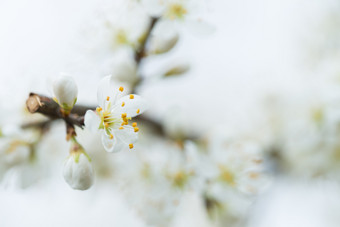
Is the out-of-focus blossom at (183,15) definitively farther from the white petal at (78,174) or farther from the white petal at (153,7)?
the white petal at (78,174)

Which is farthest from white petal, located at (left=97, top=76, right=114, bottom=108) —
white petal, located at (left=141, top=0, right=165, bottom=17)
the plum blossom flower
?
white petal, located at (left=141, top=0, right=165, bottom=17)

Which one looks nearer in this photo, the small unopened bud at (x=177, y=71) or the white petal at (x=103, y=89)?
the white petal at (x=103, y=89)

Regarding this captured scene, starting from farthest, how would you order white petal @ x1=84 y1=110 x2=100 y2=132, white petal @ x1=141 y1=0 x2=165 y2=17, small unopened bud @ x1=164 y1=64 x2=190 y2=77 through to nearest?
small unopened bud @ x1=164 y1=64 x2=190 y2=77
white petal @ x1=141 y1=0 x2=165 y2=17
white petal @ x1=84 y1=110 x2=100 y2=132

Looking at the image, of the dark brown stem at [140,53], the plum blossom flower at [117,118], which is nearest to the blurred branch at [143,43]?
the dark brown stem at [140,53]

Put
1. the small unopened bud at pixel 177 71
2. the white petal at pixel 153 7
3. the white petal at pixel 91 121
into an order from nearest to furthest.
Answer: the white petal at pixel 91 121 < the white petal at pixel 153 7 < the small unopened bud at pixel 177 71

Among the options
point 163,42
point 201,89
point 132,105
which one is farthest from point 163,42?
point 201,89

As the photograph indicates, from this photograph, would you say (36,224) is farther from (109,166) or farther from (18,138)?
(18,138)

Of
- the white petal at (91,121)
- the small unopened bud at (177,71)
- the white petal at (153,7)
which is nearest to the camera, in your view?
the white petal at (91,121)

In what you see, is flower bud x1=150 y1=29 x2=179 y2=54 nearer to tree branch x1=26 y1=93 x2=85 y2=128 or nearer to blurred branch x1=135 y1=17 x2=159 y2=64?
blurred branch x1=135 y1=17 x2=159 y2=64
